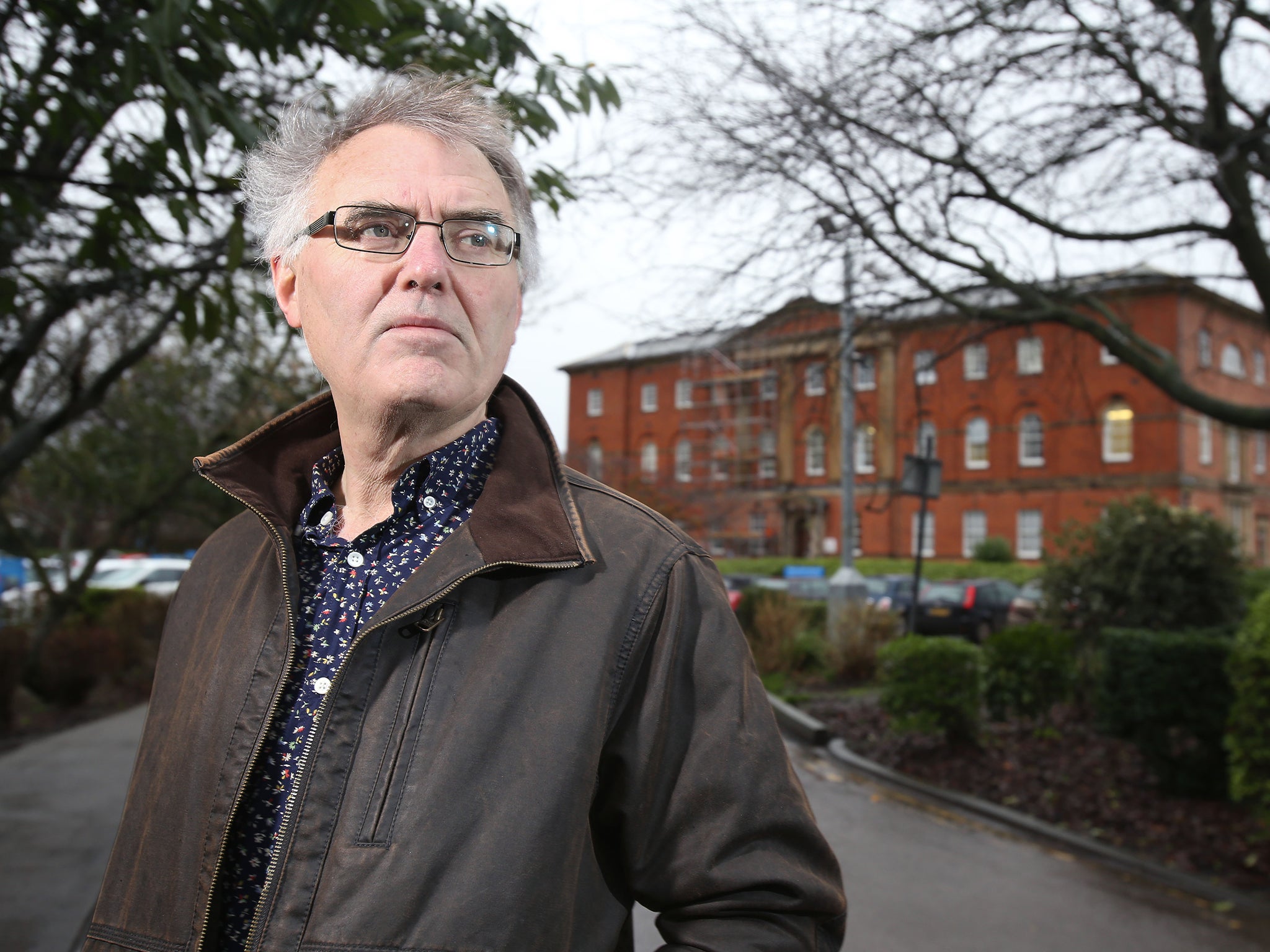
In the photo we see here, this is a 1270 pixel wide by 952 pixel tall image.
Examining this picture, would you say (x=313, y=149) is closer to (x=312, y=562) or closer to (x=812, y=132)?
(x=312, y=562)

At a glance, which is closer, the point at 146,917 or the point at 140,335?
the point at 146,917

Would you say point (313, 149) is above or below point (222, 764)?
above

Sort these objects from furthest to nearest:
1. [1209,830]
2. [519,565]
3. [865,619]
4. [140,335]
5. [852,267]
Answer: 1. [865,619]
2. [140,335]
3. [852,267]
4. [1209,830]
5. [519,565]

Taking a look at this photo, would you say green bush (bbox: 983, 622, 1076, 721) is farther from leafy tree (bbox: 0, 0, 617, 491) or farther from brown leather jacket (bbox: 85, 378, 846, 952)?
brown leather jacket (bbox: 85, 378, 846, 952)

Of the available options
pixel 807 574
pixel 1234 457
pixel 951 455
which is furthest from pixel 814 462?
pixel 807 574

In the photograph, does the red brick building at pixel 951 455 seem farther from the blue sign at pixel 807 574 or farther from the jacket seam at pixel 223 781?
the jacket seam at pixel 223 781

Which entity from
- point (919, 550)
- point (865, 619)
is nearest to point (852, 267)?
point (919, 550)

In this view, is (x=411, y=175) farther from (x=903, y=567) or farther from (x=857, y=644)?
(x=903, y=567)

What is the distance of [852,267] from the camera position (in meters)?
7.62

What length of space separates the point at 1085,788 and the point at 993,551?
112 ft

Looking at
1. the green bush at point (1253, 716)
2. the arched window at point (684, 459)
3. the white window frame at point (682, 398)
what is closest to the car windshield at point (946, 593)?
the green bush at point (1253, 716)

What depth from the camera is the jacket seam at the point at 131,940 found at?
4.83 feet

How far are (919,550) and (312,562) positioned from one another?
38.6 feet

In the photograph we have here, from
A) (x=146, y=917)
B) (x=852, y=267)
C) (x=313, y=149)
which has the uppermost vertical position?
(x=852, y=267)
